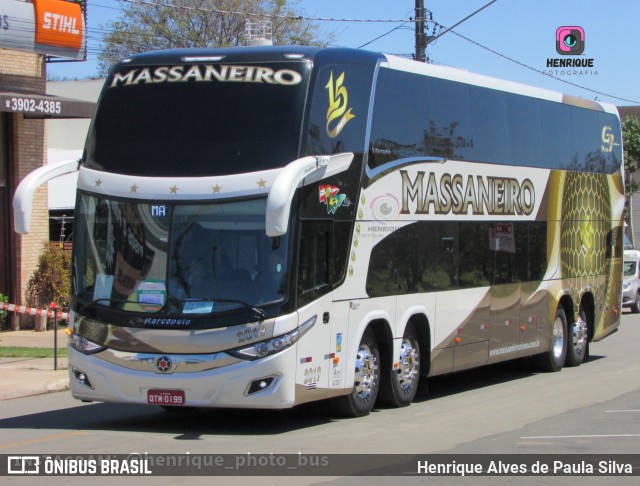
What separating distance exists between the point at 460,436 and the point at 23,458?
4.34m

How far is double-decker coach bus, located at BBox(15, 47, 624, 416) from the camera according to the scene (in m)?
10.8

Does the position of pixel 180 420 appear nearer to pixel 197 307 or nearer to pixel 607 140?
pixel 197 307

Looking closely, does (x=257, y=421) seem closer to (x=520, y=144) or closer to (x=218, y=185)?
(x=218, y=185)

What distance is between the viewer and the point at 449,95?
1452 centimetres

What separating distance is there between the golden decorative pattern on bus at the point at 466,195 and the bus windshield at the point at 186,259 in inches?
112

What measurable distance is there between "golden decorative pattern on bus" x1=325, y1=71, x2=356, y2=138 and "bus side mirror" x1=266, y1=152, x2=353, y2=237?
0.30 metres

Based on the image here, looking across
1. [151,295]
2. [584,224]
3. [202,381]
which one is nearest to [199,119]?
[151,295]

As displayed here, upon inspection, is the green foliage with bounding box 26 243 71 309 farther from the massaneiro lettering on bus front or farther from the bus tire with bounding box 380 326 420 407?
the massaneiro lettering on bus front

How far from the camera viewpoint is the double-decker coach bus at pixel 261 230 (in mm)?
10805

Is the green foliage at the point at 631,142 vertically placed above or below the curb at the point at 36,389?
above

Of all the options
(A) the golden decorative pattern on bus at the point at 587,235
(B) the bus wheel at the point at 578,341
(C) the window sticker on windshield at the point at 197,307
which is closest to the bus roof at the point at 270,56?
Result: (C) the window sticker on windshield at the point at 197,307

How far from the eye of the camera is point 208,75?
11.5 metres

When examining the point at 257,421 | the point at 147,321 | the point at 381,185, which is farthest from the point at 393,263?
the point at 147,321

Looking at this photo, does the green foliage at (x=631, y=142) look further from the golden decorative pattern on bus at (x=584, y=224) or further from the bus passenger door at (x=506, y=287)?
the bus passenger door at (x=506, y=287)
